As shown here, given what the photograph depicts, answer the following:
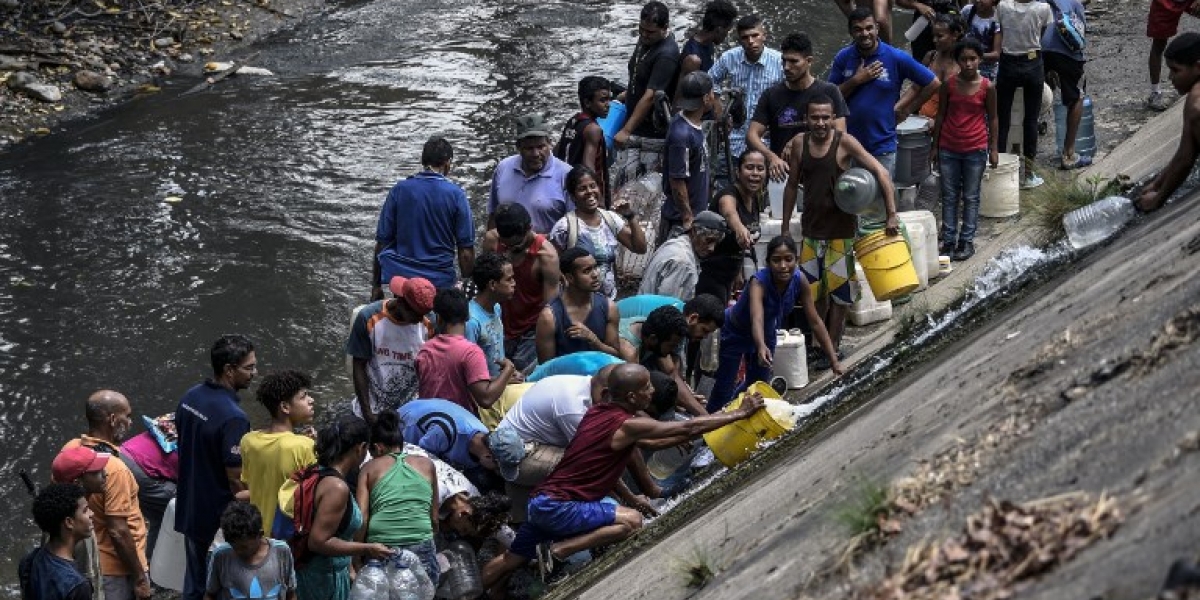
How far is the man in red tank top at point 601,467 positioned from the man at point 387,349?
150 centimetres

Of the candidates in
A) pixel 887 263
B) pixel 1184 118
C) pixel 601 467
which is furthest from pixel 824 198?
pixel 601 467

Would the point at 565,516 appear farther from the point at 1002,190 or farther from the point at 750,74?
the point at 1002,190

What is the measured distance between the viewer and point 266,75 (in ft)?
58.9

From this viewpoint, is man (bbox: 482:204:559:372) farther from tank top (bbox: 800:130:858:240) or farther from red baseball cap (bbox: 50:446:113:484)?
red baseball cap (bbox: 50:446:113:484)

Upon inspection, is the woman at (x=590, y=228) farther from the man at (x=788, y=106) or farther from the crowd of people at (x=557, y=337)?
the man at (x=788, y=106)

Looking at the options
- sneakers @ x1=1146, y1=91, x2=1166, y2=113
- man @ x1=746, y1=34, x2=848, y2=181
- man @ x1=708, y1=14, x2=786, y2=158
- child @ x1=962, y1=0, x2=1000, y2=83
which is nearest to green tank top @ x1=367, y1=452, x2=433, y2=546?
man @ x1=746, y1=34, x2=848, y2=181

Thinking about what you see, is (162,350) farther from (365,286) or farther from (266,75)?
(266,75)

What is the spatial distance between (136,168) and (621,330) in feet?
23.4

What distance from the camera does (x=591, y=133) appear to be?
36.9ft

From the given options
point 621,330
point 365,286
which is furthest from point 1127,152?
point 365,286

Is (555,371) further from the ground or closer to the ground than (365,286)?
further from the ground

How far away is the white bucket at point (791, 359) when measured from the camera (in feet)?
33.6

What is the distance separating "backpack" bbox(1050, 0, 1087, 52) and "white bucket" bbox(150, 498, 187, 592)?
803 centimetres

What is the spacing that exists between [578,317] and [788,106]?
2.48 meters
